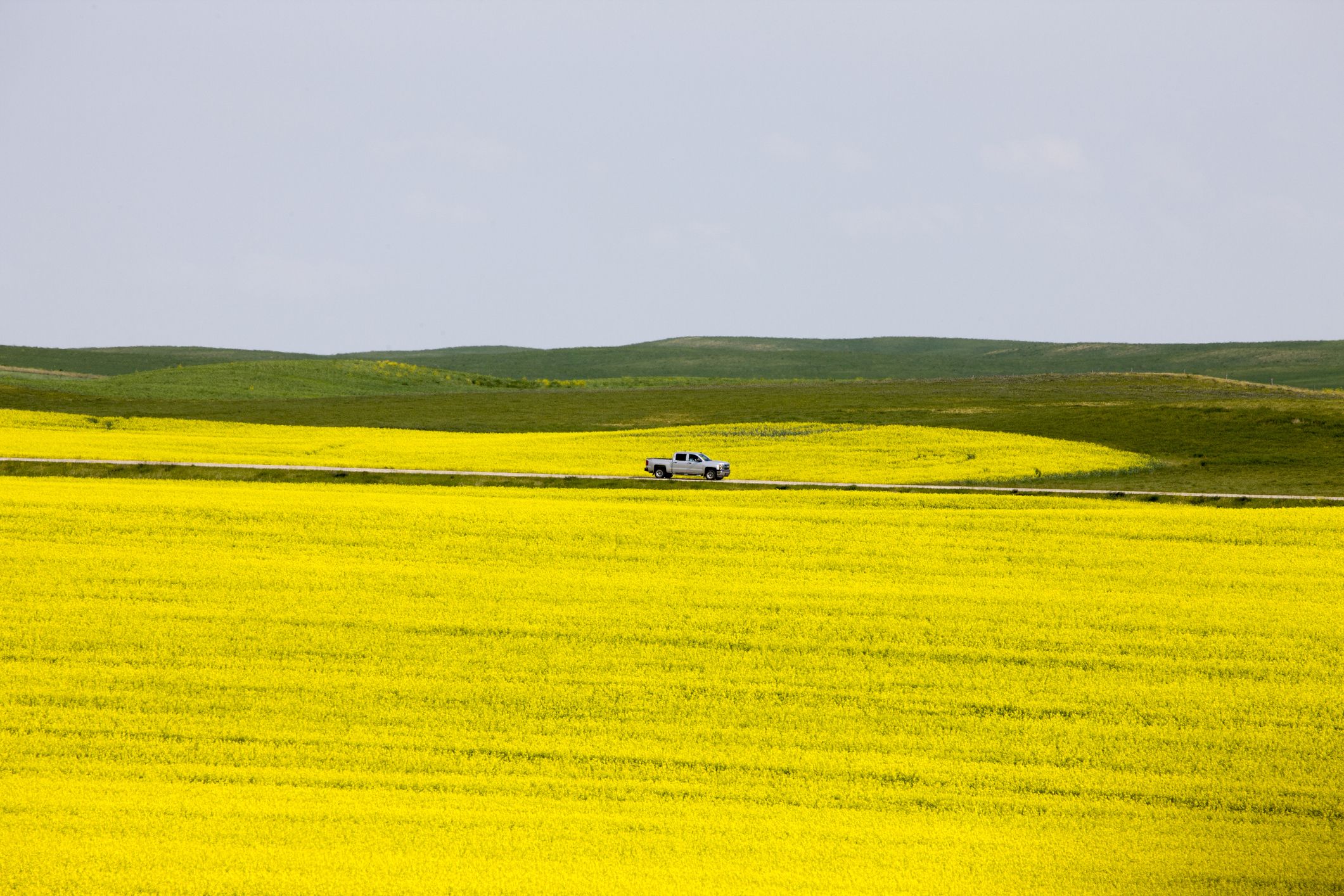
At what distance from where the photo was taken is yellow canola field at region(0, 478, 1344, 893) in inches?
491

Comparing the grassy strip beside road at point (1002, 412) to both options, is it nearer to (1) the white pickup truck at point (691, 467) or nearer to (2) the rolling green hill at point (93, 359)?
(1) the white pickup truck at point (691, 467)

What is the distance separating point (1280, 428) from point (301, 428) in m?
45.8

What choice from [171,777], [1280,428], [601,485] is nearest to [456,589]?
[171,777]

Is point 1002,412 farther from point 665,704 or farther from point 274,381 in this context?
point 274,381

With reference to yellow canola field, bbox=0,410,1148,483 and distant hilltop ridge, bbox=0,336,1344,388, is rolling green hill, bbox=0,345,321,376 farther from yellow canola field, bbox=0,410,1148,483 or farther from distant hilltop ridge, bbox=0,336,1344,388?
yellow canola field, bbox=0,410,1148,483

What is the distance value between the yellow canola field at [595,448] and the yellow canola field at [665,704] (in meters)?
15.8

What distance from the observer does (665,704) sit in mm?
15773

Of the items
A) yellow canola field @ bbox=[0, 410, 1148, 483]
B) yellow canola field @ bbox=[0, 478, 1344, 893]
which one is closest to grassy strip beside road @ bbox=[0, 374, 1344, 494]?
yellow canola field @ bbox=[0, 410, 1148, 483]

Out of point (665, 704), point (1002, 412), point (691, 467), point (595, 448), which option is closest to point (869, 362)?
point (1002, 412)

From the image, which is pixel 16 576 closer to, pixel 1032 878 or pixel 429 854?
pixel 429 854

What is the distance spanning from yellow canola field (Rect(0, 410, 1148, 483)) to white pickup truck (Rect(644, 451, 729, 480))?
1.24 m

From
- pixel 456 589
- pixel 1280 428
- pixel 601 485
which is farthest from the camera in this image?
pixel 1280 428

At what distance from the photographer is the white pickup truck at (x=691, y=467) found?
39062 millimetres

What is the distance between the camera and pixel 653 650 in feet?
57.0
